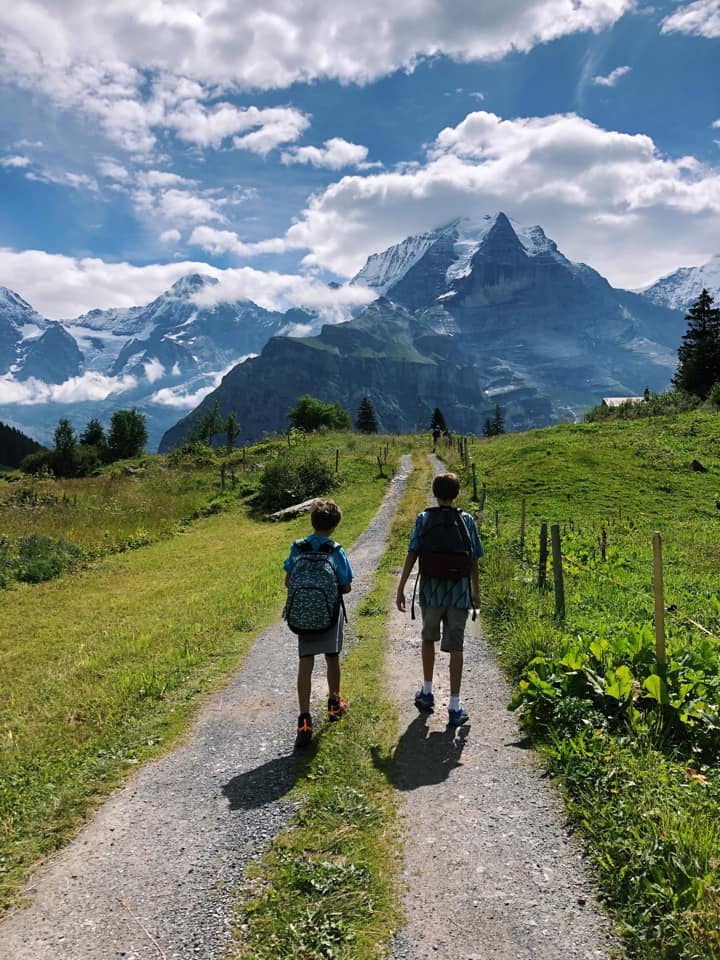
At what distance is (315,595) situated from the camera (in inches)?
261

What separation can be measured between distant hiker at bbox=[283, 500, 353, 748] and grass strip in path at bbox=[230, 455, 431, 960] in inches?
27.6

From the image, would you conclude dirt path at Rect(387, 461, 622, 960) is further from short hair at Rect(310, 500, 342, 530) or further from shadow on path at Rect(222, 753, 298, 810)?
short hair at Rect(310, 500, 342, 530)

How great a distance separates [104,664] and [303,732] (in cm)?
523

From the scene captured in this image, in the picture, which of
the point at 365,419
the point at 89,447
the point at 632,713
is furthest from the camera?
the point at 365,419

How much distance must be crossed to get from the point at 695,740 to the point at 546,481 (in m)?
24.0

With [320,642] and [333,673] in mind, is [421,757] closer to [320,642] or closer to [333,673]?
[333,673]

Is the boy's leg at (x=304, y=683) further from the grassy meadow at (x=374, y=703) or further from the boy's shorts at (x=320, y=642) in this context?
the grassy meadow at (x=374, y=703)

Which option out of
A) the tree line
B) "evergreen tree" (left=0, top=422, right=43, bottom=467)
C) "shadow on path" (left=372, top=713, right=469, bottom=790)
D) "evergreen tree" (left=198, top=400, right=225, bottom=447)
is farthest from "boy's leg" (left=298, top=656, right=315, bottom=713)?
"evergreen tree" (left=0, top=422, right=43, bottom=467)

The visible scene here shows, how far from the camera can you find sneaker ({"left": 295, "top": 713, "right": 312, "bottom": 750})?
6.66m

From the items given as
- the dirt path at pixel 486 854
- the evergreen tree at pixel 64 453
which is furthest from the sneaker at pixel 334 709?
the evergreen tree at pixel 64 453

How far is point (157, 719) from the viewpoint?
7723mm

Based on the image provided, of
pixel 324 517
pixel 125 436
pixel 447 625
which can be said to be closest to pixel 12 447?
pixel 125 436

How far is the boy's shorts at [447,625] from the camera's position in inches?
274

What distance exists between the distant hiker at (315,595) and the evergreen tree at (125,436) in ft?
330
